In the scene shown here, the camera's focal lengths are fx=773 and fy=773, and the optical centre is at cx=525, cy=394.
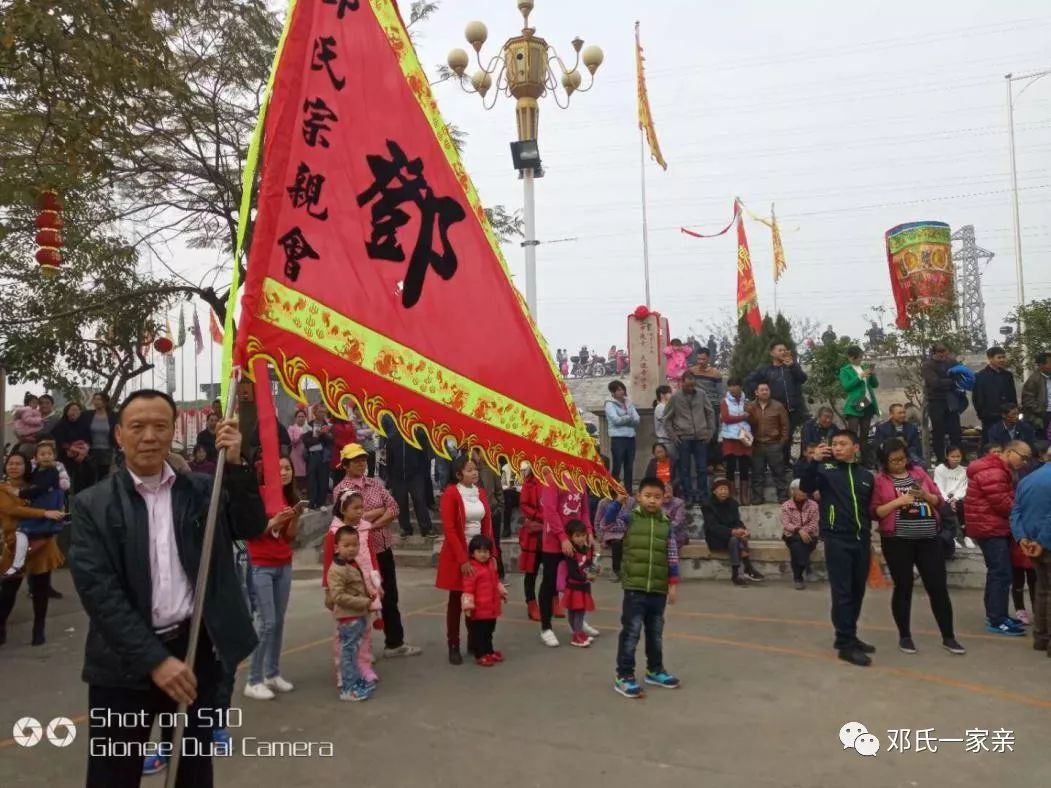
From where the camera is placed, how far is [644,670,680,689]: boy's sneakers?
16.7 feet

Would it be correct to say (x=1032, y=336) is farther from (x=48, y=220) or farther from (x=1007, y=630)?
(x=48, y=220)

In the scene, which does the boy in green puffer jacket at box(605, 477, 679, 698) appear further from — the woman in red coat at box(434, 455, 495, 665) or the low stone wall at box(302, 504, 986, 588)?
the low stone wall at box(302, 504, 986, 588)

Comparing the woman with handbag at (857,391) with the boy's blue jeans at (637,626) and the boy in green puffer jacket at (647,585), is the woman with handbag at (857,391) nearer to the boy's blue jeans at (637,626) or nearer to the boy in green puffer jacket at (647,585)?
the boy in green puffer jacket at (647,585)

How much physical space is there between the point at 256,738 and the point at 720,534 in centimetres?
585

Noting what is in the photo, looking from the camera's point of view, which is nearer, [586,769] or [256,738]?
[586,769]

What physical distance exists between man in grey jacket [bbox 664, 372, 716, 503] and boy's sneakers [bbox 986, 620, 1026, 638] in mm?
3923

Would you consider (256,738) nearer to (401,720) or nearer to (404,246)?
(401,720)

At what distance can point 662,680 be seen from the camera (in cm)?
511

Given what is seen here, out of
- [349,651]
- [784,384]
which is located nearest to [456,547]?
[349,651]

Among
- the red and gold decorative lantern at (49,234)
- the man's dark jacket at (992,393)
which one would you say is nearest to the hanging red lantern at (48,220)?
the red and gold decorative lantern at (49,234)

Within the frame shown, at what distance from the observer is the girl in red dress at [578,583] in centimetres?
623

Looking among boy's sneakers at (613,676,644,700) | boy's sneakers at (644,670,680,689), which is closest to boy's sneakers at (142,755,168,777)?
boy's sneakers at (613,676,644,700)

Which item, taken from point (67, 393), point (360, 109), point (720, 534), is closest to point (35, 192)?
point (360, 109)

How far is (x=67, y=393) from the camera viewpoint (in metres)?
16.5
